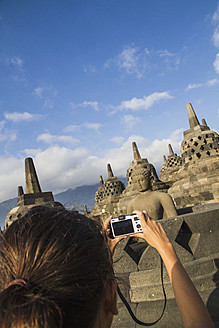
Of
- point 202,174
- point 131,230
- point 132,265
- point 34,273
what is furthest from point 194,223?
point 202,174

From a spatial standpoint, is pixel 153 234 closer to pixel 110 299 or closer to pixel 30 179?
pixel 110 299

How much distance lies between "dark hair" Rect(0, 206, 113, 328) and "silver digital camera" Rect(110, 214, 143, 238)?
1.44 ft

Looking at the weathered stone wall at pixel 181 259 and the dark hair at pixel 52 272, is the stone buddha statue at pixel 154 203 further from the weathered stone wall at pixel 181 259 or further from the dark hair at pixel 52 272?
the dark hair at pixel 52 272

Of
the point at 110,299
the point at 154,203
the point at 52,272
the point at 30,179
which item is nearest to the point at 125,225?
the point at 110,299

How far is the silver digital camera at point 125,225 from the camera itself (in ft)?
4.04

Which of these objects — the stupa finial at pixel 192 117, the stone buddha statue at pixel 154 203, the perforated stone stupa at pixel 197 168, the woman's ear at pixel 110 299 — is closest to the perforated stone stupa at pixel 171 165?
the stupa finial at pixel 192 117

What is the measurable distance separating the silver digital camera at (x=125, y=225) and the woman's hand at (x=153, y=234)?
8cm

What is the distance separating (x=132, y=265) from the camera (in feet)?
8.75

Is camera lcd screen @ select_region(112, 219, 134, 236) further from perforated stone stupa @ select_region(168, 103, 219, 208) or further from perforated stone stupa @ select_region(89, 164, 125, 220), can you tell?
perforated stone stupa @ select_region(89, 164, 125, 220)

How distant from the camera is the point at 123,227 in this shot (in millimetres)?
1262

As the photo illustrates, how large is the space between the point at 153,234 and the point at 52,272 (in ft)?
1.99

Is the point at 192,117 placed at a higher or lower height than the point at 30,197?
higher

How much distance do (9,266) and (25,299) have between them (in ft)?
0.51

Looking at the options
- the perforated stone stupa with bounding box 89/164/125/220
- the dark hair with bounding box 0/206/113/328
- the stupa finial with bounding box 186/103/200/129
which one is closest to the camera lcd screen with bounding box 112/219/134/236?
the dark hair with bounding box 0/206/113/328
